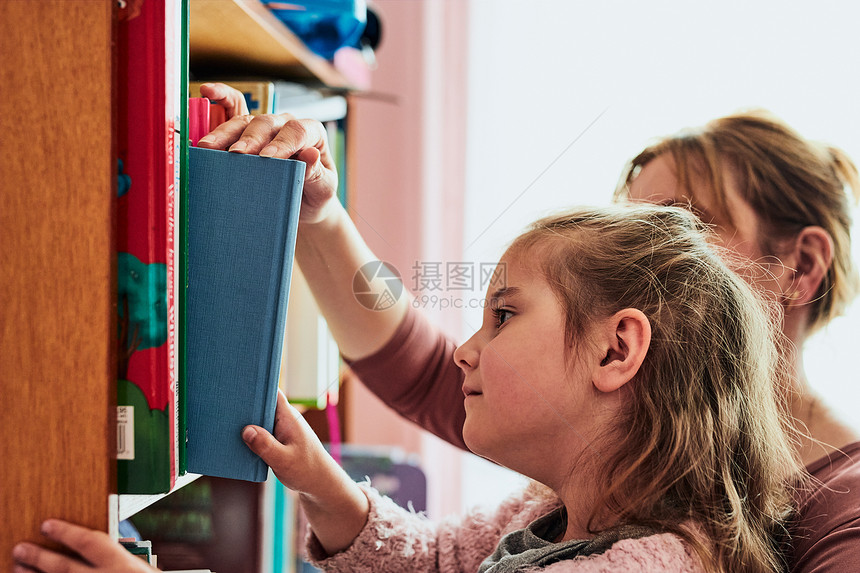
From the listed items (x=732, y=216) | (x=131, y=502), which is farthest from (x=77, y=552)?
(x=732, y=216)

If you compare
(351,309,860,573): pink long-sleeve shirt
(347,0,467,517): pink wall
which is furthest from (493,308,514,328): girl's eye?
(347,0,467,517): pink wall

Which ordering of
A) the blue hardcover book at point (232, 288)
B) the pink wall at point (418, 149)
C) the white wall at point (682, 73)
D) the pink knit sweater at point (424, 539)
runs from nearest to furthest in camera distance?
the blue hardcover book at point (232, 288), the pink knit sweater at point (424, 539), the white wall at point (682, 73), the pink wall at point (418, 149)

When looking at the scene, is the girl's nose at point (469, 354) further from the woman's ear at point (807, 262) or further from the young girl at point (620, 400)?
the woman's ear at point (807, 262)

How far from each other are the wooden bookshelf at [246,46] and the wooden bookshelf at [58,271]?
248 millimetres

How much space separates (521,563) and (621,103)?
3.12ft

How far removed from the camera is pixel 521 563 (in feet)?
2.18

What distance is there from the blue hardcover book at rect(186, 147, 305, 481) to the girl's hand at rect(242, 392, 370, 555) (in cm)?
3

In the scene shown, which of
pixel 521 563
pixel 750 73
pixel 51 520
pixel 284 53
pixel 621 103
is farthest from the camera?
pixel 750 73

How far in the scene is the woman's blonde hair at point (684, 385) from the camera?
0.67m

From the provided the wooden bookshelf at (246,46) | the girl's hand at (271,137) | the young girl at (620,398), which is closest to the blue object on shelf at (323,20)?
the wooden bookshelf at (246,46)

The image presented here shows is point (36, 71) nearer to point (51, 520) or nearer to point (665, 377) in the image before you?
point (51, 520)

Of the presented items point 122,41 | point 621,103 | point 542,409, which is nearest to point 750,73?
point 621,103

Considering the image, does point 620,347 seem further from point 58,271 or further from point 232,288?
point 58,271

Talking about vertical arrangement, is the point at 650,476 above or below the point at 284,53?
below
